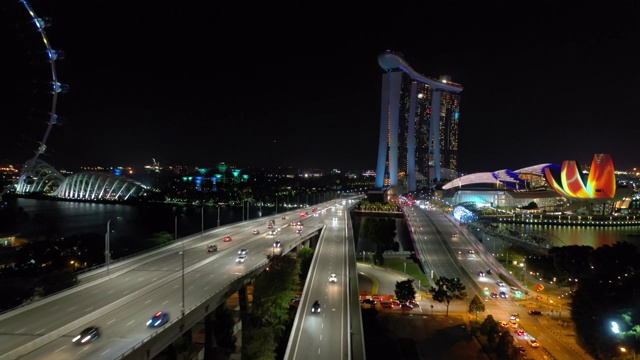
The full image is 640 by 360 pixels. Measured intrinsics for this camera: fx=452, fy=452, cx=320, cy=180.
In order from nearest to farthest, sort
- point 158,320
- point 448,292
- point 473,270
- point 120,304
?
point 158,320, point 120,304, point 448,292, point 473,270

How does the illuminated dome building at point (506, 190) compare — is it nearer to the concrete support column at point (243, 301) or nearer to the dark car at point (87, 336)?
the concrete support column at point (243, 301)

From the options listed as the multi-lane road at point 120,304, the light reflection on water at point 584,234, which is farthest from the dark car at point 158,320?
the light reflection on water at point 584,234

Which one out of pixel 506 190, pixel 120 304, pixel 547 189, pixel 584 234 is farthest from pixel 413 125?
pixel 120 304

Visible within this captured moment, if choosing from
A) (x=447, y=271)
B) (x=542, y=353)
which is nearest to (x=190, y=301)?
(x=542, y=353)

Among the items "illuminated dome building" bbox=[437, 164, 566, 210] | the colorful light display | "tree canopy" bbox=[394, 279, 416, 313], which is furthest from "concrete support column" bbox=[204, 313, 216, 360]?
"illuminated dome building" bbox=[437, 164, 566, 210]

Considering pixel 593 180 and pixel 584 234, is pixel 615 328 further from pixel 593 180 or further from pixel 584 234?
pixel 593 180

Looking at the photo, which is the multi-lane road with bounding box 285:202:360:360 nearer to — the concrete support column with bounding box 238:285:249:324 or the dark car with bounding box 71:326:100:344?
the concrete support column with bounding box 238:285:249:324
